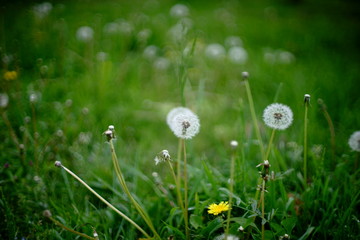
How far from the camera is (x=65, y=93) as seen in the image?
2367 millimetres

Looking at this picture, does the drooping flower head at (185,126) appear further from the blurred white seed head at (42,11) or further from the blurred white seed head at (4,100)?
the blurred white seed head at (42,11)

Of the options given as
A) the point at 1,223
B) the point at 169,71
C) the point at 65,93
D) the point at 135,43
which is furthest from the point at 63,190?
the point at 135,43

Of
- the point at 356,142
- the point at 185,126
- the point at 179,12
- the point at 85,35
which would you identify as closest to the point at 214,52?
the point at 179,12

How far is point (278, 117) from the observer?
116 centimetres

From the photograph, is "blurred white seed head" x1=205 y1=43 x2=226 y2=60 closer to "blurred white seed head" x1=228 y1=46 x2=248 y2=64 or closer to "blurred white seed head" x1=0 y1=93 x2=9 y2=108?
"blurred white seed head" x1=228 y1=46 x2=248 y2=64

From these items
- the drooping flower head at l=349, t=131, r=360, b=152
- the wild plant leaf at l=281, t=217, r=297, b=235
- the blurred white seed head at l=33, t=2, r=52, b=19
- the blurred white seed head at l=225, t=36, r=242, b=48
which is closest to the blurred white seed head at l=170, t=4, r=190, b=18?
the blurred white seed head at l=225, t=36, r=242, b=48

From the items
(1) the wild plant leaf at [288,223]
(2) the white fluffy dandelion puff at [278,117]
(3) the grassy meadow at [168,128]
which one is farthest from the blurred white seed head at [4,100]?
(1) the wild plant leaf at [288,223]

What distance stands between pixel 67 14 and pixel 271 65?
9.18 ft

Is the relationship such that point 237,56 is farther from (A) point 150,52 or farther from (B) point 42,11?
(B) point 42,11

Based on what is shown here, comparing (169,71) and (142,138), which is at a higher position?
(169,71)

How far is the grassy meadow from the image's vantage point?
127 centimetres

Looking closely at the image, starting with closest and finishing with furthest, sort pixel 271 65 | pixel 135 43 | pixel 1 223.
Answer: pixel 1 223 < pixel 271 65 < pixel 135 43

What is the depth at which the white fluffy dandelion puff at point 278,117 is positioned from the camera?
3.79 ft

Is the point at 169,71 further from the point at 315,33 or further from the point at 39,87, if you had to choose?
the point at 315,33
